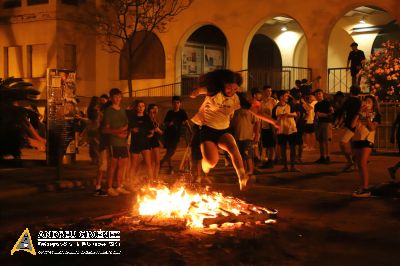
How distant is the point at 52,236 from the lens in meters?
6.69

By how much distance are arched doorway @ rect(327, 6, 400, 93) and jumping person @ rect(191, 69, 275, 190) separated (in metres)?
14.6

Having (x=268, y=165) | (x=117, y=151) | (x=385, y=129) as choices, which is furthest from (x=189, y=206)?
(x=385, y=129)

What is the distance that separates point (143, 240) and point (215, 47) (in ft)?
70.6

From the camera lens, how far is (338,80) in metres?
23.1

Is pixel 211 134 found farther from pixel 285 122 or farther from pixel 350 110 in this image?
pixel 285 122

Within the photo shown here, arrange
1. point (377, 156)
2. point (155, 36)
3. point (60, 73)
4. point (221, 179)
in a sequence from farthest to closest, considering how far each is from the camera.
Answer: point (155, 36) → point (377, 156) → point (60, 73) → point (221, 179)

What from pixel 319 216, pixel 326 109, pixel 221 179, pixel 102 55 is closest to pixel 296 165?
pixel 326 109

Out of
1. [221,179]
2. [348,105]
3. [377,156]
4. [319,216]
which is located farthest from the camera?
[377,156]

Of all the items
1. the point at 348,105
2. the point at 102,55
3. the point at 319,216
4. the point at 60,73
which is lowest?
the point at 319,216

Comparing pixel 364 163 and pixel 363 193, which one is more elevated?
pixel 364 163

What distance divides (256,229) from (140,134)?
4.38 meters

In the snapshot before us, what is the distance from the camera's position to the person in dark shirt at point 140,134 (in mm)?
11141

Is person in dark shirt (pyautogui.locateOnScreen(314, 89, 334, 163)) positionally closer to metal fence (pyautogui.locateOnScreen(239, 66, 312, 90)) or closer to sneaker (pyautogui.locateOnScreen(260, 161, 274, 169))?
sneaker (pyautogui.locateOnScreen(260, 161, 274, 169))

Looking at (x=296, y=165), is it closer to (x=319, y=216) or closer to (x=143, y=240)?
(x=319, y=216)
